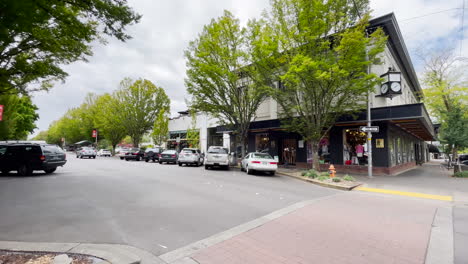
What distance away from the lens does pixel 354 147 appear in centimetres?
1692

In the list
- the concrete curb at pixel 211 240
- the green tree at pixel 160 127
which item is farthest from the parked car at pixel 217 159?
the green tree at pixel 160 127

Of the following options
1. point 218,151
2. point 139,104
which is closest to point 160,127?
point 139,104

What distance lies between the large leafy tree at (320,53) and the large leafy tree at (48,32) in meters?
8.76

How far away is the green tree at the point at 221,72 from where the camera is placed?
1834cm

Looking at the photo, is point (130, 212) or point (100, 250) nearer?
point (100, 250)

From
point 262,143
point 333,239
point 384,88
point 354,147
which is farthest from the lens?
point 262,143

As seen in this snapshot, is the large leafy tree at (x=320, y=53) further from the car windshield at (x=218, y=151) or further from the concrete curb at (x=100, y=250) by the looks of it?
the concrete curb at (x=100, y=250)

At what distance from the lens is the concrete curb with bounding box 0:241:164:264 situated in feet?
10.7

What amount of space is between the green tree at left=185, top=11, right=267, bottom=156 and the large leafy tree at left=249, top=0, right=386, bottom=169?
308cm

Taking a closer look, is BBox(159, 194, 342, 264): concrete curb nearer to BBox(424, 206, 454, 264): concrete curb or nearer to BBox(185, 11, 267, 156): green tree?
BBox(424, 206, 454, 264): concrete curb

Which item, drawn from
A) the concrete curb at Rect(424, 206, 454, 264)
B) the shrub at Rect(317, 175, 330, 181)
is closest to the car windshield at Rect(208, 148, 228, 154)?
the shrub at Rect(317, 175, 330, 181)

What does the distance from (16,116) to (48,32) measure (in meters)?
40.9

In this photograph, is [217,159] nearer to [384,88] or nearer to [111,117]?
[384,88]

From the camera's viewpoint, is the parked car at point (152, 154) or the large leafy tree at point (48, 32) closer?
the large leafy tree at point (48, 32)
